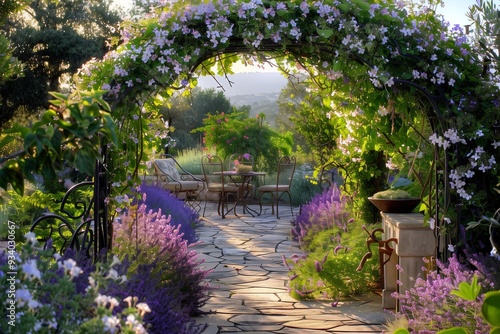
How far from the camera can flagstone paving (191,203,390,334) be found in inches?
165

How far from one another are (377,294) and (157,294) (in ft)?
8.00

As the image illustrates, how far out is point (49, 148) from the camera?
6.26 feet

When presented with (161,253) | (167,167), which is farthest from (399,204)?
(167,167)

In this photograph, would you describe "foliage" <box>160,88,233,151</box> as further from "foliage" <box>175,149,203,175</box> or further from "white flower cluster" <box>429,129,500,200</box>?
"white flower cluster" <box>429,129,500,200</box>

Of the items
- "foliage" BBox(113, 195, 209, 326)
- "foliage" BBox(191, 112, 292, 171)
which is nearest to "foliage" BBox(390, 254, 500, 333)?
"foliage" BBox(113, 195, 209, 326)

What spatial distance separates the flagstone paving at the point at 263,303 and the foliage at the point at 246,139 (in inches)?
214

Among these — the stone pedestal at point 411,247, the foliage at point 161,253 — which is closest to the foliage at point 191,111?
the foliage at point 161,253

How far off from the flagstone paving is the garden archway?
1.06 m

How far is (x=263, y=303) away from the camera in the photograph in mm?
4848

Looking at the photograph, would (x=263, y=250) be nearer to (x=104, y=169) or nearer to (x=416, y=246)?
(x=416, y=246)

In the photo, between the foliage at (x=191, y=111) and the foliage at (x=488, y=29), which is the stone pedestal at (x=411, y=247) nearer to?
the foliage at (x=488, y=29)

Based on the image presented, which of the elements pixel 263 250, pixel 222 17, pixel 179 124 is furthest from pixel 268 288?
pixel 179 124

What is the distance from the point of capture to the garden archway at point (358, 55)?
12.0ft

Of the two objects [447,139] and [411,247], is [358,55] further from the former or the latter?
[411,247]
